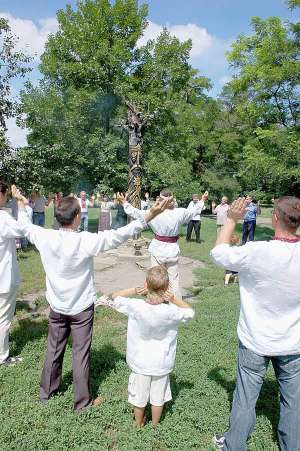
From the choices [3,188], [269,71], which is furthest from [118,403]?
[269,71]

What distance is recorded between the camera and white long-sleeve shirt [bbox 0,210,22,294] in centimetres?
431

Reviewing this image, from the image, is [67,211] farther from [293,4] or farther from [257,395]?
[293,4]

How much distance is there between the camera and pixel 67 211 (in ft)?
11.6

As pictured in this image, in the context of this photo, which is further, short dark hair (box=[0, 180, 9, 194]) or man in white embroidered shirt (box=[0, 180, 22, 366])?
short dark hair (box=[0, 180, 9, 194])

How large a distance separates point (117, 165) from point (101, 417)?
16289mm

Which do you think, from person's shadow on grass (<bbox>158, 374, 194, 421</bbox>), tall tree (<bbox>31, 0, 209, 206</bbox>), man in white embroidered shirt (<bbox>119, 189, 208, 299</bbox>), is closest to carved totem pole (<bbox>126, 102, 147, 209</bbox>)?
tall tree (<bbox>31, 0, 209, 206</bbox>)

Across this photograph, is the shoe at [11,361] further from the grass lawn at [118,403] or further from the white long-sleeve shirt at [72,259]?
the white long-sleeve shirt at [72,259]

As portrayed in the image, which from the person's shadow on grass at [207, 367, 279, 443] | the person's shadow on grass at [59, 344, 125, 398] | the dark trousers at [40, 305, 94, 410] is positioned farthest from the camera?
the person's shadow on grass at [59, 344, 125, 398]

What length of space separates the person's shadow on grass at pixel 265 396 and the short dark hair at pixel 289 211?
2.05 m

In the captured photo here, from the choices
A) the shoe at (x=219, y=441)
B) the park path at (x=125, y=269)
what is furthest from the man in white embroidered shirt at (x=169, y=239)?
the shoe at (x=219, y=441)

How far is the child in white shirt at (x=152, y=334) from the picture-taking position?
3.26 meters

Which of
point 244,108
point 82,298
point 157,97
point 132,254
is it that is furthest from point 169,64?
point 82,298

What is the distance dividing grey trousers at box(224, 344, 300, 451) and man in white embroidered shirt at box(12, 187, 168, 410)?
A: 4.73ft

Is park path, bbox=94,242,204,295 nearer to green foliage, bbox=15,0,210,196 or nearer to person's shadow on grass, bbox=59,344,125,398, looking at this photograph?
person's shadow on grass, bbox=59,344,125,398
